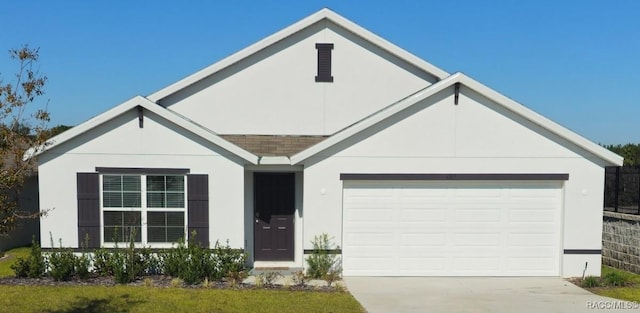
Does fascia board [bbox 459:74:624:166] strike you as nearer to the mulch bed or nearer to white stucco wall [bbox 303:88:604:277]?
white stucco wall [bbox 303:88:604:277]

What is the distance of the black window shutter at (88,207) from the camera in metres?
10.5

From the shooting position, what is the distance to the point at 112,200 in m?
10.7

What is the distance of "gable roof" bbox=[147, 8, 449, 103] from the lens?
12.6 m

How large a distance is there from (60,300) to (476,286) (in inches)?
331

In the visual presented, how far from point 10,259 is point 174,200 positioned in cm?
559

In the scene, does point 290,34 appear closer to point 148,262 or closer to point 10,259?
point 148,262

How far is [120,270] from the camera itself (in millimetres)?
9766

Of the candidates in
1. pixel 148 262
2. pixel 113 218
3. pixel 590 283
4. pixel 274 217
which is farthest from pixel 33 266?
pixel 590 283

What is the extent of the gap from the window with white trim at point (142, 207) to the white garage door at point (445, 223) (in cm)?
412

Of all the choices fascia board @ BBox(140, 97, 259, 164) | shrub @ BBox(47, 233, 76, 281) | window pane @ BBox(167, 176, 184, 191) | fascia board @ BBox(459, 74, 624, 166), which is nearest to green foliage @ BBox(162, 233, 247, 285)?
window pane @ BBox(167, 176, 184, 191)

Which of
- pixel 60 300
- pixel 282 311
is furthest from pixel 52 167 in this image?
pixel 282 311

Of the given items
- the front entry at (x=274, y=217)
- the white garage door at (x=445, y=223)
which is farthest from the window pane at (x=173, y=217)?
the white garage door at (x=445, y=223)

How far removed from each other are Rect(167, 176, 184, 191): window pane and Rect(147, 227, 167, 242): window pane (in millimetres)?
964

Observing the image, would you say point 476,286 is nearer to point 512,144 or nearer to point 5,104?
point 512,144
